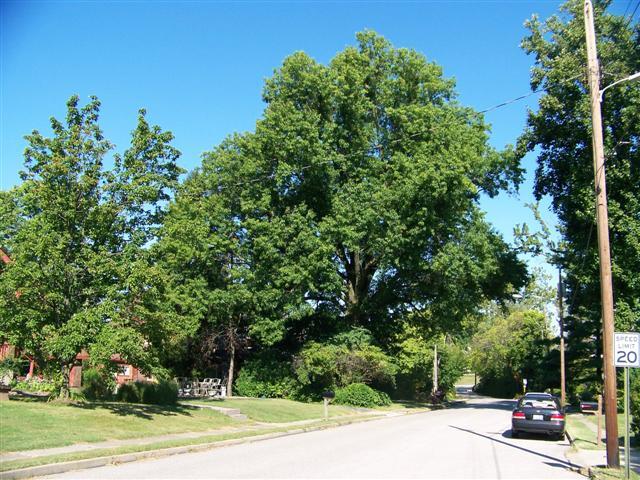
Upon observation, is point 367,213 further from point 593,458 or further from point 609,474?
point 609,474

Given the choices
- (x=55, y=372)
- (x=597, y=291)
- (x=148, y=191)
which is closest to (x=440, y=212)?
(x=597, y=291)

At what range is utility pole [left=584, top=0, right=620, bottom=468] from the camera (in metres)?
12.5

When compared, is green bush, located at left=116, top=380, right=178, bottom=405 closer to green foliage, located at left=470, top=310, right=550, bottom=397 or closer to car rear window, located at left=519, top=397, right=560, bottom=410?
car rear window, located at left=519, top=397, right=560, bottom=410

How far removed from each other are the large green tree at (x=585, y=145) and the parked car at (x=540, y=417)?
1243 cm

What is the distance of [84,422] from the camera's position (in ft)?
50.0

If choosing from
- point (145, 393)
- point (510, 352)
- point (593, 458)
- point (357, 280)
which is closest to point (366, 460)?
point (593, 458)

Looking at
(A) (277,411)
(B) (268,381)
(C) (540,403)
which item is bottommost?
(A) (277,411)

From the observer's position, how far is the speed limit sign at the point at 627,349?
39.2ft

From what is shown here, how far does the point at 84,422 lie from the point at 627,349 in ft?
44.1

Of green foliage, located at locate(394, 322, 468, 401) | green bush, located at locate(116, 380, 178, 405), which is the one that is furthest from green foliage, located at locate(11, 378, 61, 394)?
green foliage, located at locate(394, 322, 468, 401)

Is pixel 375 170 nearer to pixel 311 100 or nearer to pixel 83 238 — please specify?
pixel 311 100

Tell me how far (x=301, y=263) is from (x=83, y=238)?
14959 mm

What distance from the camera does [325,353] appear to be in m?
32.5

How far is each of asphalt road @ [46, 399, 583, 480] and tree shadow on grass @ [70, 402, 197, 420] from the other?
4.06 meters
